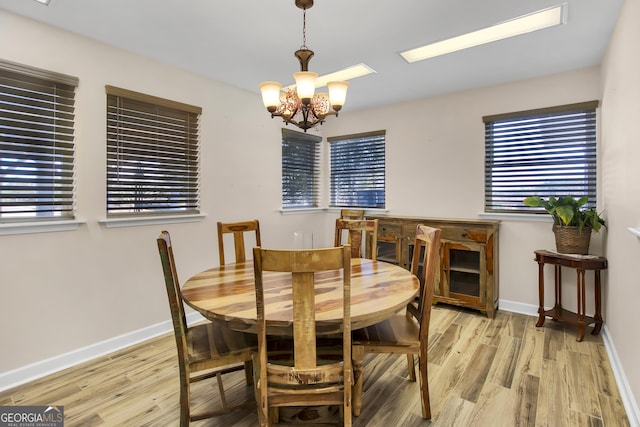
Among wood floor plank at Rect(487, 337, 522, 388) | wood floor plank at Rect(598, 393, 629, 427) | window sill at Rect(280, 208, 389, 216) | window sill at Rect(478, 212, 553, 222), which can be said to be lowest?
wood floor plank at Rect(598, 393, 629, 427)

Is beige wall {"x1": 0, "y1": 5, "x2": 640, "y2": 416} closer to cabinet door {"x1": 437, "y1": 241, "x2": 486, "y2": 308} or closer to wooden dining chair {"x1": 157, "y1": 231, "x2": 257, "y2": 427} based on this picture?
cabinet door {"x1": 437, "y1": 241, "x2": 486, "y2": 308}

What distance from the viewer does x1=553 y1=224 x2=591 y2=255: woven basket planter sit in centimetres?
277

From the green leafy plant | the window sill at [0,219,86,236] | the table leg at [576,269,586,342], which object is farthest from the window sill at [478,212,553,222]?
the window sill at [0,219,86,236]

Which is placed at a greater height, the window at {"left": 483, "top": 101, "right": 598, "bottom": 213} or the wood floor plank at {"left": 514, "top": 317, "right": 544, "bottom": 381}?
the window at {"left": 483, "top": 101, "right": 598, "bottom": 213}

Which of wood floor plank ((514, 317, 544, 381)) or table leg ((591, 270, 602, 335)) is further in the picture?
table leg ((591, 270, 602, 335))

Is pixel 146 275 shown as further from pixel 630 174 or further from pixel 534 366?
pixel 630 174

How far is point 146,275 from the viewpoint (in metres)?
2.84

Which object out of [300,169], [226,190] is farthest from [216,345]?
[300,169]

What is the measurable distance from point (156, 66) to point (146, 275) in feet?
6.19

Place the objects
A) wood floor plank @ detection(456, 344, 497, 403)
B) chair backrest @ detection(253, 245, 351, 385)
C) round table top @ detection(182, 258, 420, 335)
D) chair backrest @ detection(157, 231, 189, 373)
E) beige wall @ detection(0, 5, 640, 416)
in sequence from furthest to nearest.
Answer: beige wall @ detection(0, 5, 640, 416) → wood floor plank @ detection(456, 344, 497, 403) → chair backrest @ detection(157, 231, 189, 373) → round table top @ detection(182, 258, 420, 335) → chair backrest @ detection(253, 245, 351, 385)

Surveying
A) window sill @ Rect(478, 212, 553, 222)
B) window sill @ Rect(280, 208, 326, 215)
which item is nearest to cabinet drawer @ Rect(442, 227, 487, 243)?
window sill @ Rect(478, 212, 553, 222)

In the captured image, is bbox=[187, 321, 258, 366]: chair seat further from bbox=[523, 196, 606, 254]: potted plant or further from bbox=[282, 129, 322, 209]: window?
bbox=[523, 196, 606, 254]: potted plant

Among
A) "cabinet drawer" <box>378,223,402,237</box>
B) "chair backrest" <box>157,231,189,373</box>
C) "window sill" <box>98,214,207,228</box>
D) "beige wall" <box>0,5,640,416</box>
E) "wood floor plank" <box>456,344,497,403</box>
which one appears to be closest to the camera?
"chair backrest" <box>157,231,189,373</box>

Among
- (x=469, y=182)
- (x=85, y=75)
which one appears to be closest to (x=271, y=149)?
(x=85, y=75)
